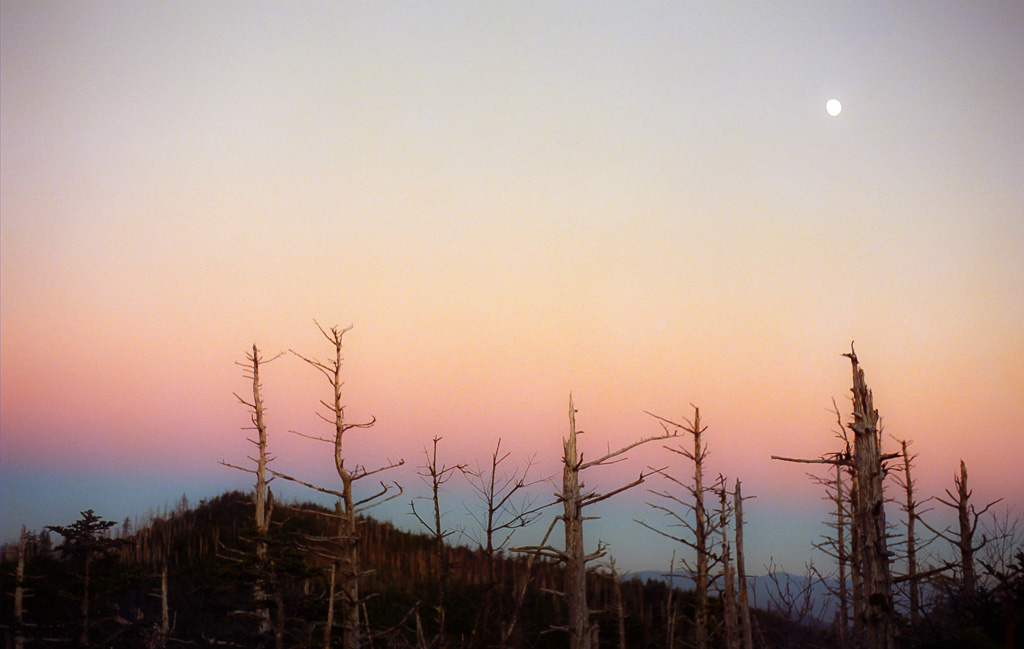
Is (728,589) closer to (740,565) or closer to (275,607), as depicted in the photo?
(740,565)

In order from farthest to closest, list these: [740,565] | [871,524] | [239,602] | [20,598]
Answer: [239,602] → [20,598] → [740,565] → [871,524]

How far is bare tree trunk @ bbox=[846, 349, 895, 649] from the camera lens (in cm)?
1224

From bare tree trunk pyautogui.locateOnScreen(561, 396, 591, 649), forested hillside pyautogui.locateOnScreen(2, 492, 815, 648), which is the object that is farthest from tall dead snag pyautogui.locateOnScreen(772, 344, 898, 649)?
forested hillside pyautogui.locateOnScreen(2, 492, 815, 648)

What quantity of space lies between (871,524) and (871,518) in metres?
0.11

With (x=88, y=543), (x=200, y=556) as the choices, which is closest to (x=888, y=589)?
(x=88, y=543)

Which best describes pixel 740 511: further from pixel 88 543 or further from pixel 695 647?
pixel 88 543

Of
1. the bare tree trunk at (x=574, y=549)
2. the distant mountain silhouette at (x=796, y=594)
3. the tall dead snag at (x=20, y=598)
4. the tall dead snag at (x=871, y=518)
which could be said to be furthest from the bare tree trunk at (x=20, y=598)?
the tall dead snag at (x=871, y=518)

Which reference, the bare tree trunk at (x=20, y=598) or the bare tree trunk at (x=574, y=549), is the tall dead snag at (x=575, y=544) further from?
the bare tree trunk at (x=20, y=598)

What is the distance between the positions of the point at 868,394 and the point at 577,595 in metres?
6.86

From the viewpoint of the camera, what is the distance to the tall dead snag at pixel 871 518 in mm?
12242

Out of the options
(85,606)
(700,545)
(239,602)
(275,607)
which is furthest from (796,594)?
(85,606)

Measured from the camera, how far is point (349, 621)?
13984 millimetres

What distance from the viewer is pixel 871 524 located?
1260cm

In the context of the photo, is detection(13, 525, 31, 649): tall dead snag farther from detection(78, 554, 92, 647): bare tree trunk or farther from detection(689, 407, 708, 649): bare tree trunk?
detection(689, 407, 708, 649): bare tree trunk
